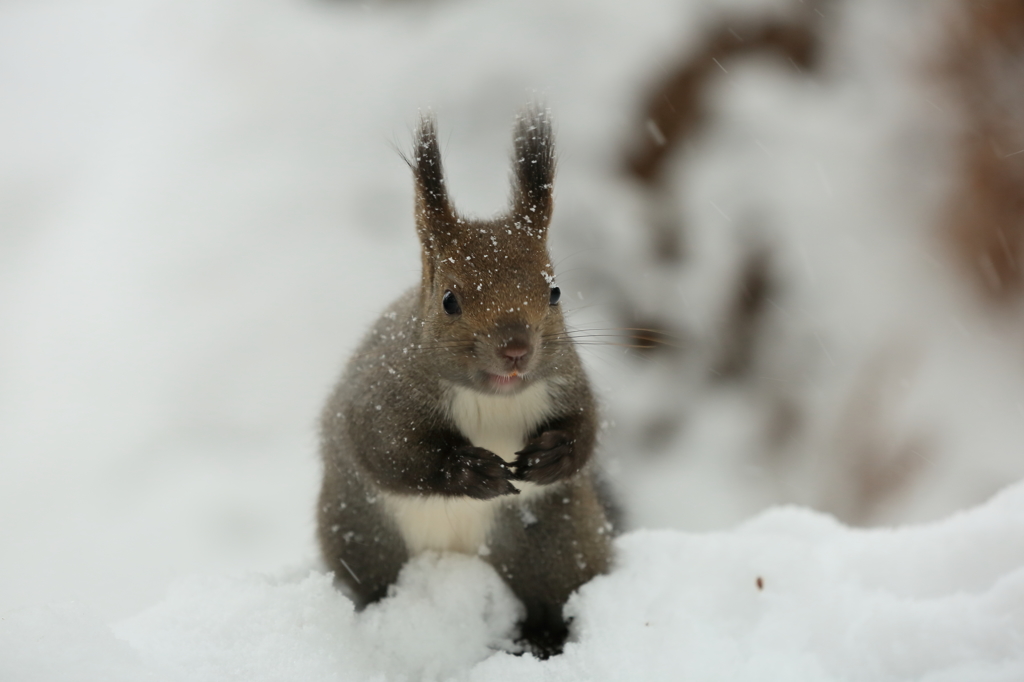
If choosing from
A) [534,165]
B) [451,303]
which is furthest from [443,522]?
[534,165]

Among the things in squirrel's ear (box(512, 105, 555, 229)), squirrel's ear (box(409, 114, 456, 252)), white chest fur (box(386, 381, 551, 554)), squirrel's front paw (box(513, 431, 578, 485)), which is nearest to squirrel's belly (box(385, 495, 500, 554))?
white chest fur (box(386, 381, 551, 554))

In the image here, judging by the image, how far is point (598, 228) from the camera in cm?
504

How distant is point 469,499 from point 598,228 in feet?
8.87

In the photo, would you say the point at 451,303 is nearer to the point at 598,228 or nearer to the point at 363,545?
the point at 363,545

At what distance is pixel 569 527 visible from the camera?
2850mm

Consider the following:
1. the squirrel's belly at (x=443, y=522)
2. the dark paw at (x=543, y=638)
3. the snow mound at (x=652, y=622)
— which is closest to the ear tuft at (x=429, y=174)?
the squirrel's belly at (x=443, y=522)

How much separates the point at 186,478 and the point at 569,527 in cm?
303

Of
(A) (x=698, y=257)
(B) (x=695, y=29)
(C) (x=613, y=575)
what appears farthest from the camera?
(A) (x=698, y=257)

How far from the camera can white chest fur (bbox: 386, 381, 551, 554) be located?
103 inches

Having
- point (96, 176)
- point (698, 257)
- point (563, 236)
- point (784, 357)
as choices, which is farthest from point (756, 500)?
point (96, 176)

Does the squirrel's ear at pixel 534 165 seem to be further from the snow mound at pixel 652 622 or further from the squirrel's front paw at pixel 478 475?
the snow mound at pixel 652 622

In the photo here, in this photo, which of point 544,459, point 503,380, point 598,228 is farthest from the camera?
point 598,228

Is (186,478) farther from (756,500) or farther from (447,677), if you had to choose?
(756,500)

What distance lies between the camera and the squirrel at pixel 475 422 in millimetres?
2420
